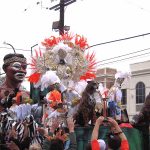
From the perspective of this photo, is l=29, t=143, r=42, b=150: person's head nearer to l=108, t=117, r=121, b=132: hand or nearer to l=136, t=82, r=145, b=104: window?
l=108, t=117, r=121, b=132: hand

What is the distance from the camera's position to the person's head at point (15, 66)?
16.9 feet

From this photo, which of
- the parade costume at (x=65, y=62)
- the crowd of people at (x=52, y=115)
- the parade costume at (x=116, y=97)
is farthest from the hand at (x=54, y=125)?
the parade costume at (x=65, y=62)

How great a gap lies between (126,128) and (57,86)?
4.15 ft

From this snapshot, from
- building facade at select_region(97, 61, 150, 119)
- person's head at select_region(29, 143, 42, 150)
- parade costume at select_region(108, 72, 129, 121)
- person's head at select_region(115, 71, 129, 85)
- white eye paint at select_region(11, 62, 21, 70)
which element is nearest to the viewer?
person's head at select_region(29, 143, 42, 150)

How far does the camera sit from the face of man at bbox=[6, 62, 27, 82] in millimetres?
5148

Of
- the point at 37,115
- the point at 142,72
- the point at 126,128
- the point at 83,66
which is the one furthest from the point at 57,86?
the point at 142,72

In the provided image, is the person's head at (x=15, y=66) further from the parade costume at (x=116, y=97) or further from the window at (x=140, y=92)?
the window at (x=140, y=92)

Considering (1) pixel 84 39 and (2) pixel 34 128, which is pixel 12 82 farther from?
(1) pixel 84 39

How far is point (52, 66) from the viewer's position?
6270 mm

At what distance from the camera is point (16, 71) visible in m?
5.15

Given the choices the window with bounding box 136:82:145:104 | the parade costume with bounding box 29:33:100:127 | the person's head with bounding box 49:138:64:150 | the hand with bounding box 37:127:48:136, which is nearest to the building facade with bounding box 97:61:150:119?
the window with bounding box 136:82:145:104

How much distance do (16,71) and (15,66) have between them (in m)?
0.06

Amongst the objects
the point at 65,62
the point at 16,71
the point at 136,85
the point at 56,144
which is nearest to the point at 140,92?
the point at 136,85

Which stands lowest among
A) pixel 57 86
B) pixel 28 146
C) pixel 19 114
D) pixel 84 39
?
pixel 28 146
